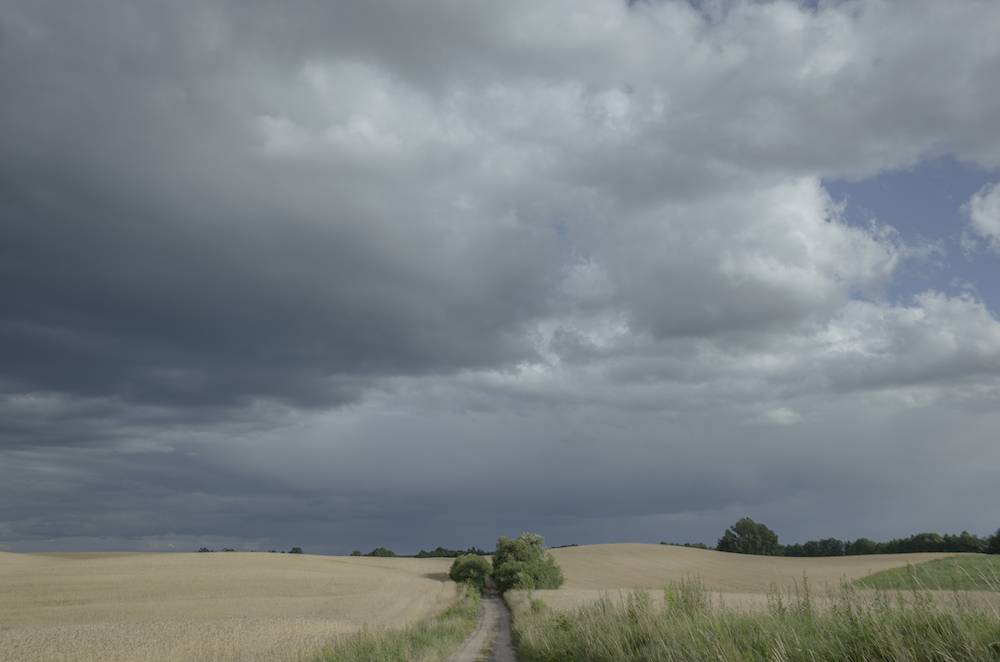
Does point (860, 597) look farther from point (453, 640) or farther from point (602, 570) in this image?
point (602, 570)

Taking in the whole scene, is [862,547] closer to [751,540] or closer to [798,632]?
[751,540]

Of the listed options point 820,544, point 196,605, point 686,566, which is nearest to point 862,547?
point 820,544

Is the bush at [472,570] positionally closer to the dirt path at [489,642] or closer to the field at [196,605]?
the field at [196,605]

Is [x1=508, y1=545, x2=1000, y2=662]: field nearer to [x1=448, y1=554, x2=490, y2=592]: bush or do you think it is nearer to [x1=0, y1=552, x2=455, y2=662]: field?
[x1=0, y1=552, x2=455, y2=662]: field

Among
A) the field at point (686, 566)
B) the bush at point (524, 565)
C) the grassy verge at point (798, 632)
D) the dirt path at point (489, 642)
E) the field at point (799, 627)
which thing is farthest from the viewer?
the field at point (686, 566)

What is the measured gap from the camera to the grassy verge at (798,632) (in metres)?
7.12

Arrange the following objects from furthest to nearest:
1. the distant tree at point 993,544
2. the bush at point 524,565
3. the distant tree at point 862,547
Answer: the distant tree at point 862,547
the distant tree at point 993,544
the bush at point 524,565

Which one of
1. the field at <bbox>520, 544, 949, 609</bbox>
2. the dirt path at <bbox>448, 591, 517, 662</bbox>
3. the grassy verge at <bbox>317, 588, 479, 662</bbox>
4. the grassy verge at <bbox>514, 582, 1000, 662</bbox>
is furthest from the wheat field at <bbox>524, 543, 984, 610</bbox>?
the grassy verge at <bbox>514, 582, 1000, 662</bbox>

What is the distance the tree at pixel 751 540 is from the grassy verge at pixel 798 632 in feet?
528

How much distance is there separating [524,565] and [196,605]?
38.3 meters

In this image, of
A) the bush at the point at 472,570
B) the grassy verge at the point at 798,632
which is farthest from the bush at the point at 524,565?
the grassy verge at the point at 798,632

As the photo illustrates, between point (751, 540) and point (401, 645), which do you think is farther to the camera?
point (751, 540)

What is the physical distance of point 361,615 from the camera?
48.4 metres

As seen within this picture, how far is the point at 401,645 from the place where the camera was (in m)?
26.5
